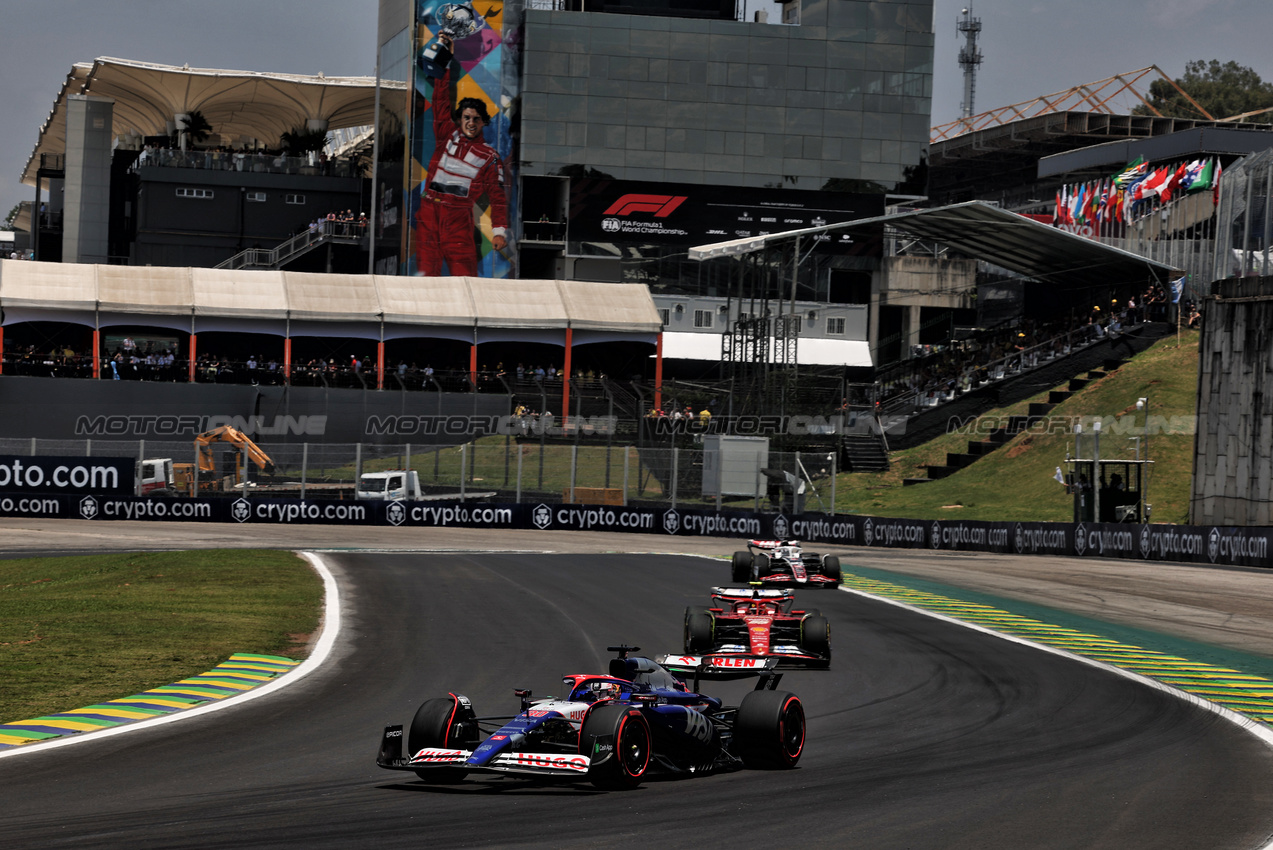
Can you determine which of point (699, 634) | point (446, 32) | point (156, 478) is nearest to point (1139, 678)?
point (699, 634)

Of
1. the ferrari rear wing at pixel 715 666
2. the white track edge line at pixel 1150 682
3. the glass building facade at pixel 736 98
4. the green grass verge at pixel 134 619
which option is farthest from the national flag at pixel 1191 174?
the ferrari rear wing at pixel 715 666

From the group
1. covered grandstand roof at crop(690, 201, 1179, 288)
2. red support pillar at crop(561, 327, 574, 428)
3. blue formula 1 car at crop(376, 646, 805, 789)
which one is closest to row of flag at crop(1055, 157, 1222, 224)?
covered grandstand roof at crop(690, 201, 1179, 288)

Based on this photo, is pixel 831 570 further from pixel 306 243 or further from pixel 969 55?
pixel 969 55

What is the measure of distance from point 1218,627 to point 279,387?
49051 millimetres

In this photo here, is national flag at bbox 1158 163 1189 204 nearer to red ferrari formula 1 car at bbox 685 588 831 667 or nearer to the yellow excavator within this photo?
the yellow excavator

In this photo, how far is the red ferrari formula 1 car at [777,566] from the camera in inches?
1129

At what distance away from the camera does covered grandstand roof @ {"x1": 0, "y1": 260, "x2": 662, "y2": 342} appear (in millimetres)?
66625

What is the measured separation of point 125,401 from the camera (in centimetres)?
6388

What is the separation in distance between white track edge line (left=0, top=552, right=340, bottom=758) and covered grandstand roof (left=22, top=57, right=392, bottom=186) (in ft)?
234

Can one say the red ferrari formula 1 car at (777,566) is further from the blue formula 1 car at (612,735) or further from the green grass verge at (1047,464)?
the green grass verge at (1047,464)

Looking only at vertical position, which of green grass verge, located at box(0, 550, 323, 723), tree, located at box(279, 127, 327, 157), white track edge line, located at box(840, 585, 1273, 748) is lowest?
green grass verge, located at box(0, 550, 323, 723)

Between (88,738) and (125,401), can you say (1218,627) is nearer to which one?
(88,738)

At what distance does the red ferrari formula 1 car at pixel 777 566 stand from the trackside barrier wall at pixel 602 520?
16.1 m

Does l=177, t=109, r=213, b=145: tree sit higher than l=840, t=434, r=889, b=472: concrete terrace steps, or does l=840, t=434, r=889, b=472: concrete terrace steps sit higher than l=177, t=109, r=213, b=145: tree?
l=177, t=109, r=213, b=145: tree
